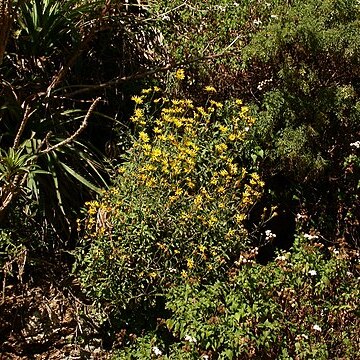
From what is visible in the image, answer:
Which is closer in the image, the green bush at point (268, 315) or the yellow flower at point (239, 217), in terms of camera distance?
the green bush at point (268, 315)

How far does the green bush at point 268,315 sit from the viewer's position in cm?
439

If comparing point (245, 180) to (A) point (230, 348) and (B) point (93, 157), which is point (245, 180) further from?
(A) point (230, 348)

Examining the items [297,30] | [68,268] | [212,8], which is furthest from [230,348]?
[212,8]

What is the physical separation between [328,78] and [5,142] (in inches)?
93.2

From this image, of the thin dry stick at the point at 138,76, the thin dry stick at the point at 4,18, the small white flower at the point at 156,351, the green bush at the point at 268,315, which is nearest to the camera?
the thin dry stick at the point at 4,18

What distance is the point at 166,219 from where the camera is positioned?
15.3 feet

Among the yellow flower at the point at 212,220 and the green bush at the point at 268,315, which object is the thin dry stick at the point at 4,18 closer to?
the yellow flower at the point at 212,220

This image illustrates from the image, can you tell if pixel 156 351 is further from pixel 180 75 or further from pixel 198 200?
pixel 180 75

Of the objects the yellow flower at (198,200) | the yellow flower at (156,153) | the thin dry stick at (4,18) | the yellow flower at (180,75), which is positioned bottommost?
the yellow flower at (198,200)

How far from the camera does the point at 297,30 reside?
5.31 m

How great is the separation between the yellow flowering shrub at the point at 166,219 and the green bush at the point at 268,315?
0.55ft

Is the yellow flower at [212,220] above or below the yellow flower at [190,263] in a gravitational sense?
above

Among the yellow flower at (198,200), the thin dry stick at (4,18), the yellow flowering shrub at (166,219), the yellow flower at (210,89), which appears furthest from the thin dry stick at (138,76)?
the yellow flower at (198,200)

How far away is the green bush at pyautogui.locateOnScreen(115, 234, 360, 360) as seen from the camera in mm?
4395
